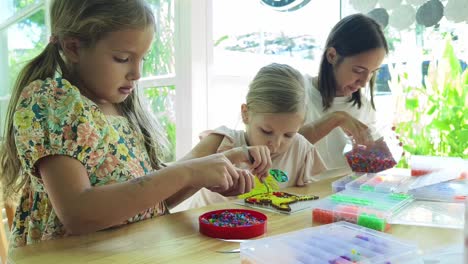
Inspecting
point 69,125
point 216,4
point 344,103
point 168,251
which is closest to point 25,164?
point 69,125

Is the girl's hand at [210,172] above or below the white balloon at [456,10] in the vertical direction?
below

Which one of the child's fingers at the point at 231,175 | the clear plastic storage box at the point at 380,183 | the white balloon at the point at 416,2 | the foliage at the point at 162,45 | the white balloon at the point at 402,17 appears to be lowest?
the clear plastic storage box at the point at 380,183

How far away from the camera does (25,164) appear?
84 cm

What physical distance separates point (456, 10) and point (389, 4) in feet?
1.15

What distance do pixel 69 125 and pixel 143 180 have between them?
17 centimetres

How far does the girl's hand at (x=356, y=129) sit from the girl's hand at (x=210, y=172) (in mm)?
656

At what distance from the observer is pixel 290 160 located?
1438 mm

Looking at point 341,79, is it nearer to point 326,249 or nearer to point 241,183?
point 241,183

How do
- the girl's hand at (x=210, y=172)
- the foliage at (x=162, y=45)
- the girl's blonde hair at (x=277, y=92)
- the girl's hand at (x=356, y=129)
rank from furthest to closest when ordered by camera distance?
the foliage at (x=162, y=45)
the girl's hand at (x=356, y=129)
the girl's blonde hair at (x=277, y=92)
the girl's hand at (x=210, y=172)

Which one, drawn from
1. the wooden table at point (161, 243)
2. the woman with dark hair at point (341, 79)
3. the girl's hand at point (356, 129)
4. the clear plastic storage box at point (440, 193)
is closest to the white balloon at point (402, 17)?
the woman with dark hair at point (341, 79)

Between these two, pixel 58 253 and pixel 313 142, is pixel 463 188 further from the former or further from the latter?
pixel 58 253

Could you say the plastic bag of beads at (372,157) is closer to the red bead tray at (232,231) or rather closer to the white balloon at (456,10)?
the red bead tray at (232,231)

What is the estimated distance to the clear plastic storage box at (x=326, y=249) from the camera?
62 cm

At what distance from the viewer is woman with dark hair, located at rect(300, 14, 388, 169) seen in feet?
5.49
